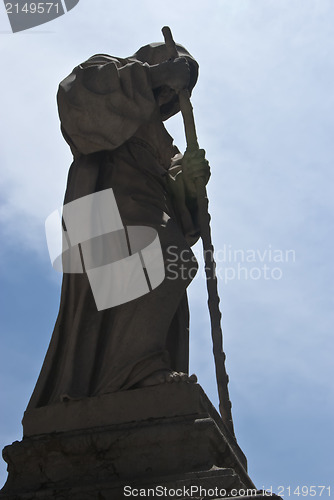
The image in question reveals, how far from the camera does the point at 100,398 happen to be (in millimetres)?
5207

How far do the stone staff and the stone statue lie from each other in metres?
0.12

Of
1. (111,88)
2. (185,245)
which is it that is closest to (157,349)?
(185,245)

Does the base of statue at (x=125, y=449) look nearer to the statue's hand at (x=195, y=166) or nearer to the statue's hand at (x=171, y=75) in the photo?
the statue's hand at (x=195, y=166)

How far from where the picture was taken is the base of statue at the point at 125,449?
4707mm

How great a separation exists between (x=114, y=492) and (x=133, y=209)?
208 centimetres

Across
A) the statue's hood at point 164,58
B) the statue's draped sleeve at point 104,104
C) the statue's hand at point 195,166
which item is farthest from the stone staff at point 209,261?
the statue's draped sleeve at point 104,104

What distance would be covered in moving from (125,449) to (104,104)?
259 centimetres

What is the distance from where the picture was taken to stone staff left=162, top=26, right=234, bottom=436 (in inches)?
219

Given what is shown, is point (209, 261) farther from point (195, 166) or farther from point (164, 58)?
point (164, 58)

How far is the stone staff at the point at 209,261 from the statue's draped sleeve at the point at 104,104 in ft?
1.03

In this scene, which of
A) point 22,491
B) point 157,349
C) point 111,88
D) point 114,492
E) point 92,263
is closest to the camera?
point 114,492

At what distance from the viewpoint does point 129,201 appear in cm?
596

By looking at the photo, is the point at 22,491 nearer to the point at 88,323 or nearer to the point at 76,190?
the point at 88,323

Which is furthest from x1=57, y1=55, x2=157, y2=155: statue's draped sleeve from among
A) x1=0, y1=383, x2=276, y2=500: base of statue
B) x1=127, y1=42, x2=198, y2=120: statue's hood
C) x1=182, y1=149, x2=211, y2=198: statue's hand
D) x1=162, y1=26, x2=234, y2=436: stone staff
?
x1=0, y1=383, x2=276, y2=500: base of statue
